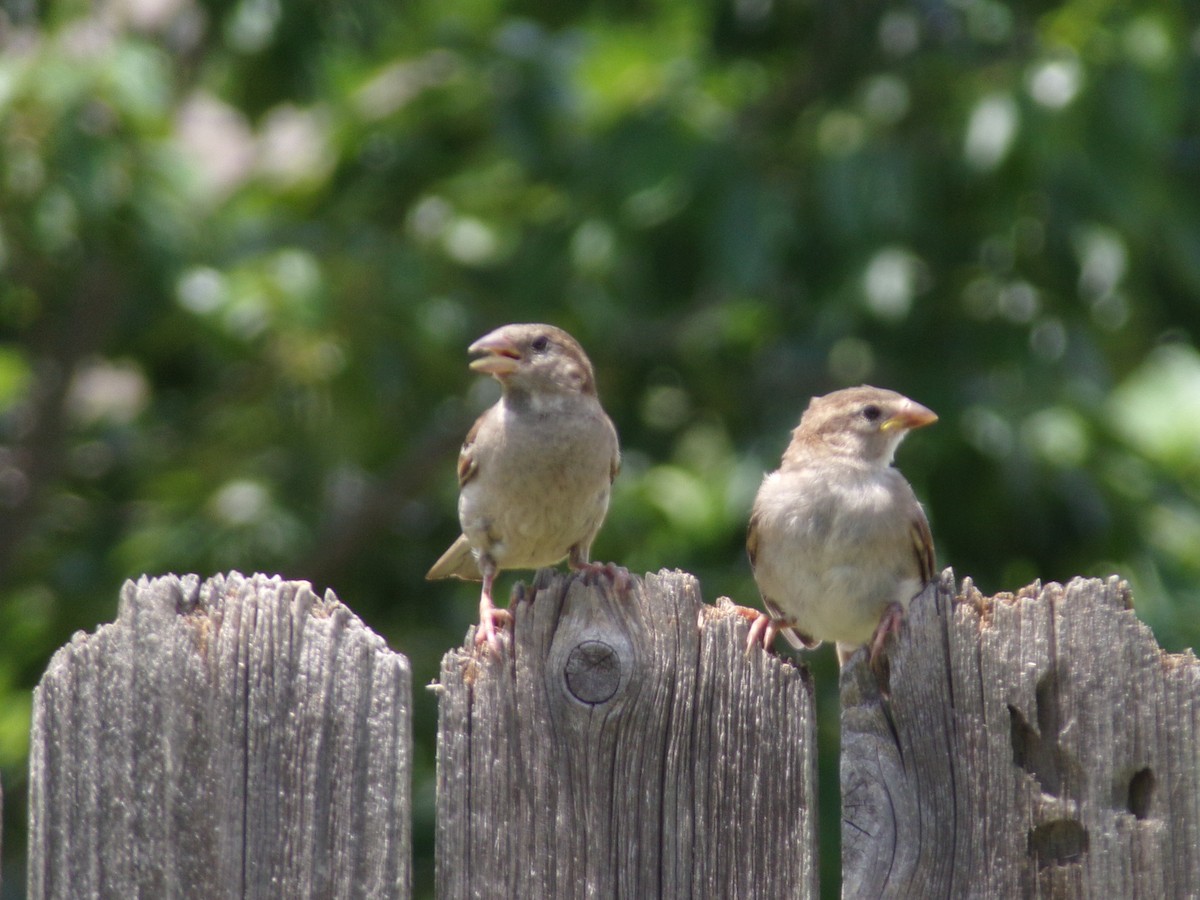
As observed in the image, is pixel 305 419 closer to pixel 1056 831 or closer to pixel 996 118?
pixel 996 118

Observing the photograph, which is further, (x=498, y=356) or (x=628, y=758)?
(x=498, y=356)

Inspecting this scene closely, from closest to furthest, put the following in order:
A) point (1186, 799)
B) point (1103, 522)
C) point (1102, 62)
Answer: point (1186, 799) < point (1102, 62) < point (1103, 522)

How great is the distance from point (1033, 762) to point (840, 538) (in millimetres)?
1667

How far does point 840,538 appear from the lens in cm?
379

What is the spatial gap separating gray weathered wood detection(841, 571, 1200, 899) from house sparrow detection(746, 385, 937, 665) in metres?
1.44

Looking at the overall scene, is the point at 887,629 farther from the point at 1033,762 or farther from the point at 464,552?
the point at 464,552

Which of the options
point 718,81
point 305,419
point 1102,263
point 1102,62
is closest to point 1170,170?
point 1102,263

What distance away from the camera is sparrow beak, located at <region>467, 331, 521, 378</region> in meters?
4.28

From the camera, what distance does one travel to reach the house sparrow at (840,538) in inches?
148

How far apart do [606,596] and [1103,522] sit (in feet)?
12.7

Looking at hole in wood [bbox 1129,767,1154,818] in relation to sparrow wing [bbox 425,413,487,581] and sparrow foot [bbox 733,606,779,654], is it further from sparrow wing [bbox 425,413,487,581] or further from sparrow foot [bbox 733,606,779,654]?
A: sparrow wing [bbox 425,413,487,581]

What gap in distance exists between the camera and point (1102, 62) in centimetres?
525

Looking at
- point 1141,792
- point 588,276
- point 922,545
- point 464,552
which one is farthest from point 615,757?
point 588,276

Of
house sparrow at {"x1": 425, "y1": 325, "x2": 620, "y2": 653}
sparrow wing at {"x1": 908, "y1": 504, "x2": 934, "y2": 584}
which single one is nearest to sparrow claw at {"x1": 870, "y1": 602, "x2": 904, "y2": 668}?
sparrow wing at {"x1": 908, "y1": 504, "x2": 934, "y2": 584}
